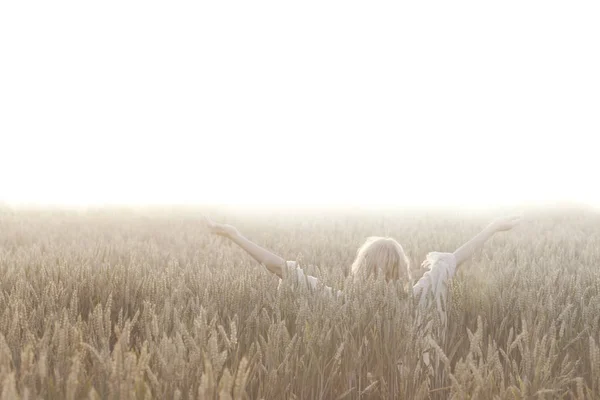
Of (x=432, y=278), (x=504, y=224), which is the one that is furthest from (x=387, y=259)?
(x=504, y=224)

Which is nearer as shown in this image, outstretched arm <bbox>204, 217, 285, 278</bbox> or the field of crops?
the field of crops

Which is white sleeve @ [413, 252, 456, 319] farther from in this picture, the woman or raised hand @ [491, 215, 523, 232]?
raised hand @ [491, 215, 523, 232]

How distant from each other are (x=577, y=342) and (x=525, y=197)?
976 inches

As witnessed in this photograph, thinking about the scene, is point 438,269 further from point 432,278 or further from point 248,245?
point 248,245

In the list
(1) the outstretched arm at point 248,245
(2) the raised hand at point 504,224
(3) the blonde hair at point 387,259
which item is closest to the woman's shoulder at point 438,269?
(3) the blonde hair at point 387,259

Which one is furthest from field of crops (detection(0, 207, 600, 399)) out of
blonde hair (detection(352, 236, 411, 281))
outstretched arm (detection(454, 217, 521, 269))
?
blonde hair (detection(352, 236, 411, 281))

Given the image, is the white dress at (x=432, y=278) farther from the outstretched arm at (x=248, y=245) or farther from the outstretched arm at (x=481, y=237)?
the outstretched arm at (x=248, y=245)

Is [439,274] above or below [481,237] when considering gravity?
below

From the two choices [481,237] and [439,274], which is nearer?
[439,274]

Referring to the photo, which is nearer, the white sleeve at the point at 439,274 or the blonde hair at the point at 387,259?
the white sleeve at the point at 439,274

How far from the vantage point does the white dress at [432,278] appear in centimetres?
254

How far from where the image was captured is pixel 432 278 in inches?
128

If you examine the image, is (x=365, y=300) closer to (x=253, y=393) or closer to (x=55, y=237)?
(x=253, y=393)

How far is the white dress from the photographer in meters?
2.54
